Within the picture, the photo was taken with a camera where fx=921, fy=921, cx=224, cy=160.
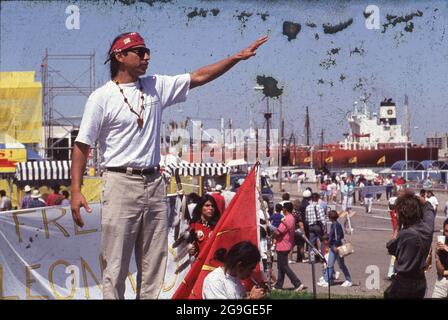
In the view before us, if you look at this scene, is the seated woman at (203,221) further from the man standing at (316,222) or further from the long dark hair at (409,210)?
the man standing at (316,222)

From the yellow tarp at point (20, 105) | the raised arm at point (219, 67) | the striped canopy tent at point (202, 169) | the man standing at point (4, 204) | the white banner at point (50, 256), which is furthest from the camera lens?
the striped canopy tent at point (202, 169)

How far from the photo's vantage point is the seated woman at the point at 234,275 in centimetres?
519

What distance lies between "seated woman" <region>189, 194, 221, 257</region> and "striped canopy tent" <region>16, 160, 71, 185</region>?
13.4 meters

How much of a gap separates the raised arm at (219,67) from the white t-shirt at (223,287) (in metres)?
1.13

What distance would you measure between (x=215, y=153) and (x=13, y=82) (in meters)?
4.92

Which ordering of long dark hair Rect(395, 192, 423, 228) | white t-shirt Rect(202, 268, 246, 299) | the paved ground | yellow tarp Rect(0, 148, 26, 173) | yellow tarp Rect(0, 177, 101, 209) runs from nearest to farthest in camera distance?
white t-shirt Rect(202, 268, 246, 299), long dark hair Rect(395, 192, 423, 228), the paved ground, yellow tarp Rect(0, 177, 101, 209), yellow tarp Rect(0, 148, 26, 173)

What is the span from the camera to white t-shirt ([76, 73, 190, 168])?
15.2 ft

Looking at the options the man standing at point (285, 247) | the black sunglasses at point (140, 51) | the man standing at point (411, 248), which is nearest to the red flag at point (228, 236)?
Answer: the man standing at point (411, 248)

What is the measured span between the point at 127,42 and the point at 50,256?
11.1 ft

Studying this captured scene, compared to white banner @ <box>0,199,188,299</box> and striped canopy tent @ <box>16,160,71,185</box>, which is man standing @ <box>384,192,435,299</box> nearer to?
white banner @ <box>0,199,188,299</box>

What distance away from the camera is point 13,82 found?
19.8 meters

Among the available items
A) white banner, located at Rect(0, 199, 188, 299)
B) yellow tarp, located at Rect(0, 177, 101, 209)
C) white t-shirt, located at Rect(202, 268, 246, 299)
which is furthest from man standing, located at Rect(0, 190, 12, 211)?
white t-shirt, located at Rect(202, 268, 246, 299)

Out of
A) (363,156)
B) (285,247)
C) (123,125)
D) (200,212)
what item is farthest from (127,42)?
(363,156)
